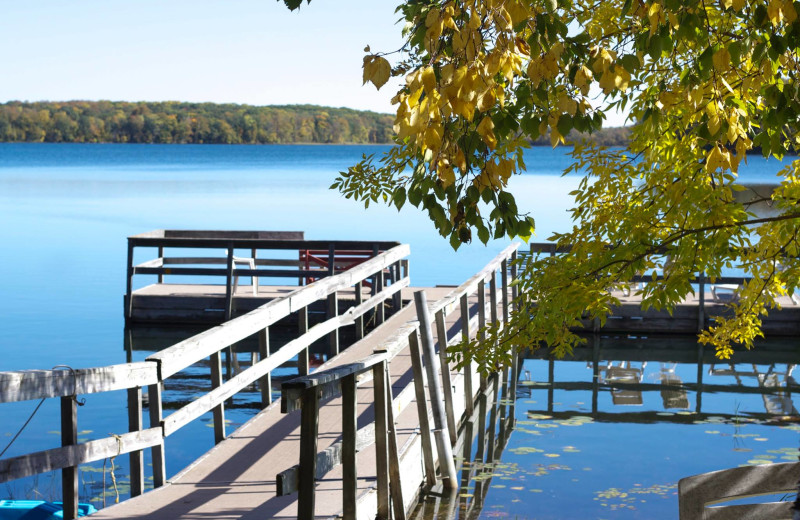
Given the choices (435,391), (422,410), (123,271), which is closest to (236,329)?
(422,410)

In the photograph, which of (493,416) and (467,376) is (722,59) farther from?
(493,416)

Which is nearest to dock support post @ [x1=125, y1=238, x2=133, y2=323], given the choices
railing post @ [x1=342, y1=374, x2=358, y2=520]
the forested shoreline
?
railing post @ [x1=342, y1=374, x2=358, y2=520]

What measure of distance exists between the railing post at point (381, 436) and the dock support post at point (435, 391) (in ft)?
4.58

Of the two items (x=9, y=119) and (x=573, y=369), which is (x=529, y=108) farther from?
(x=9, y=119)

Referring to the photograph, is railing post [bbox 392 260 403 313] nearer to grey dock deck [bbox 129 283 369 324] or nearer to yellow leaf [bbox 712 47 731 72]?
grey dock deck [bbox 129 283 369 324]

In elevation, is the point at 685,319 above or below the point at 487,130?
below

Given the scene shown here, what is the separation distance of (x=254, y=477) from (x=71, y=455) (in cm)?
140

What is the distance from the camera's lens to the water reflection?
7.71 meters

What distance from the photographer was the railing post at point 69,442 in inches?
176

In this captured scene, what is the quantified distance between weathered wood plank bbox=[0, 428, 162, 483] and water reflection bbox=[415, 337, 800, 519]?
2399mm

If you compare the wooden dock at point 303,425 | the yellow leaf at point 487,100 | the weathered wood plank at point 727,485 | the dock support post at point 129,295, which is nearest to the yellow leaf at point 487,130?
the yellow leaf at point 487,100

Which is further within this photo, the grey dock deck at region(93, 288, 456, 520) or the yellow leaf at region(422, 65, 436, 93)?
the grey dock deck at region(93, 288, 456, 520)

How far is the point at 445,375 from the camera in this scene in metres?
7.47

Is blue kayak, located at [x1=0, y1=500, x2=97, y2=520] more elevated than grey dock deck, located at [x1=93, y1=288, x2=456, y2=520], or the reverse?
grey dock deck, located at [x1=93, y1=288, x2=456, y2=520]
